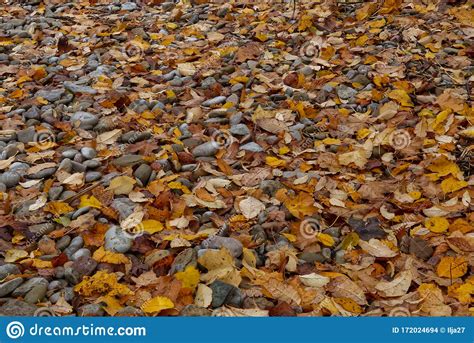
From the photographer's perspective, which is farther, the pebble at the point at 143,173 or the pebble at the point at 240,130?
the pebble at the point at 240,130

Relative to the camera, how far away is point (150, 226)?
9.02ft

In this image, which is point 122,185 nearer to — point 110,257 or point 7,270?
point 110,257

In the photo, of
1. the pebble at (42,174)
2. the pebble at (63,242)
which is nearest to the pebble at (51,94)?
the pebble at (42,174)

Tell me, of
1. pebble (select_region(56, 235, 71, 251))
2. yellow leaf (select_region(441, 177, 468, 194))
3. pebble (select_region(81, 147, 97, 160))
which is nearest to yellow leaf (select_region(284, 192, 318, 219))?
yellow leaf (select_region(441, 177, 468, 194))

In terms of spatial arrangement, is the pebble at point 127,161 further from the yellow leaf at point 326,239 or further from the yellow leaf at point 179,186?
the yellow leaf at point 326,239

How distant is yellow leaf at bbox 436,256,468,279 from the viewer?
8.20 feet

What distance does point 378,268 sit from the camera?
8.36ft

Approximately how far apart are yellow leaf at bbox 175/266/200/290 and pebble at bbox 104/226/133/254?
1.09ft

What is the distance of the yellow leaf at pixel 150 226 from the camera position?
2.72 metres

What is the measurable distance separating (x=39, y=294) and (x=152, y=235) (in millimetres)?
568

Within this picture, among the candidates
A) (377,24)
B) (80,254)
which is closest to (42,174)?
(80,254)

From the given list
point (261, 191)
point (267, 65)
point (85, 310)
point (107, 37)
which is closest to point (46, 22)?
point (107, 37)

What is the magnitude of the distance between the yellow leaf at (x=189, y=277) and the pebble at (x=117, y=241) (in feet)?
1.09

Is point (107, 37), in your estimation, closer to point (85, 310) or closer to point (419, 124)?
point (419, 124)
